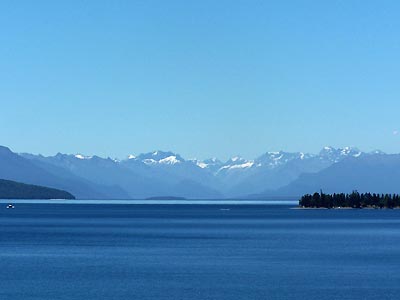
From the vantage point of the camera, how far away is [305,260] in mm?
131500

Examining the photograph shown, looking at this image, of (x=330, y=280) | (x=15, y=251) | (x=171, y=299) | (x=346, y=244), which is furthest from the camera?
(x=346, y=244)

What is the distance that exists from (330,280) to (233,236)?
90306mm

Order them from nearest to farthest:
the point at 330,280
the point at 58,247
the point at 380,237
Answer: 1. the point at 330,280
2. the point at 58,247
3. the point at 380,237

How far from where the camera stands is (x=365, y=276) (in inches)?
4331

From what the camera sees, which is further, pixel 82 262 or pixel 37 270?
pixel 82 262

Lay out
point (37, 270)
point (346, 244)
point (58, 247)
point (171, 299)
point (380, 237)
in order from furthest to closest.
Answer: point (380, 237)
point (346, 244)
point (58, 247)
point (37, 270)
point (171, 299)

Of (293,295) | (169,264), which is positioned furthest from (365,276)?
(169,264)

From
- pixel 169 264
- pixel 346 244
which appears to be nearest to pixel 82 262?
pixel 169 264

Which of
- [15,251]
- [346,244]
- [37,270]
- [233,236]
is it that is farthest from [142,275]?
[233,236]

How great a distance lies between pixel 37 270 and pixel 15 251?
31.9 metres

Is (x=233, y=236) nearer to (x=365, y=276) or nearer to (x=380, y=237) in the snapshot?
(x=380, y=237)

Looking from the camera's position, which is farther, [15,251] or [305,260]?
[15,251]

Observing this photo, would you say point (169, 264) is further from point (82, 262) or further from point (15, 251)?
point (15, 251)

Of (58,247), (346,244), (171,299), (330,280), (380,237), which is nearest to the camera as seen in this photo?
(171,299)
